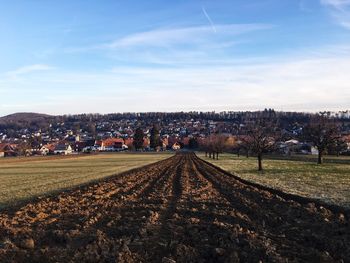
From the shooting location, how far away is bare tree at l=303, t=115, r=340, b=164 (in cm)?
7150

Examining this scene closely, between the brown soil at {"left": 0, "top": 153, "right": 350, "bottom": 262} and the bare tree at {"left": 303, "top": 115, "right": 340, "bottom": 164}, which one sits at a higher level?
the bare tree at {"left": 303, "top": 115, "right": 340, "bottom": 164}

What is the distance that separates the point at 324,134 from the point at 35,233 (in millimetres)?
63431

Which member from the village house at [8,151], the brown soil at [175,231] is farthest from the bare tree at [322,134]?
the village house at [8,151]

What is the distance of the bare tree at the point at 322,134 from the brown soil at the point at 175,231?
51328 mm

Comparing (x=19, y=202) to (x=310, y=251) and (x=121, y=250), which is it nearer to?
(x=121, y=250)

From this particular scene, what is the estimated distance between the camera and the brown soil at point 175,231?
11711 mm

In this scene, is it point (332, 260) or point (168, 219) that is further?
point (168, 219)

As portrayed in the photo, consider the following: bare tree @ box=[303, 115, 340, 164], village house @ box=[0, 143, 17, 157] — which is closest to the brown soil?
bare tree @ box=[303, 115, 340, 164]

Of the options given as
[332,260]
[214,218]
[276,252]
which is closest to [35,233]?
[214,218]

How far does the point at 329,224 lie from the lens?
16203mm

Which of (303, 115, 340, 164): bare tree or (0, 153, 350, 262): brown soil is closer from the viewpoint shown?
(0, 153, 350, 262): brown soil

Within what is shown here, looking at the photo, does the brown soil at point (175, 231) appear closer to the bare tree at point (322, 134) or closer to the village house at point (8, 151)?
the bare tree at point (322, 134)

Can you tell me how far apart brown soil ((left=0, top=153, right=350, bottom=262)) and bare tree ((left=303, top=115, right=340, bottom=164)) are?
51.3m

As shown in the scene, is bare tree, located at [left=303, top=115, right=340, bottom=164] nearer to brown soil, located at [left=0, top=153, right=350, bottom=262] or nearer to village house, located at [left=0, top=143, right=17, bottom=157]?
brown soil, located at [left=0, top=153, right=350, bottom=262]
